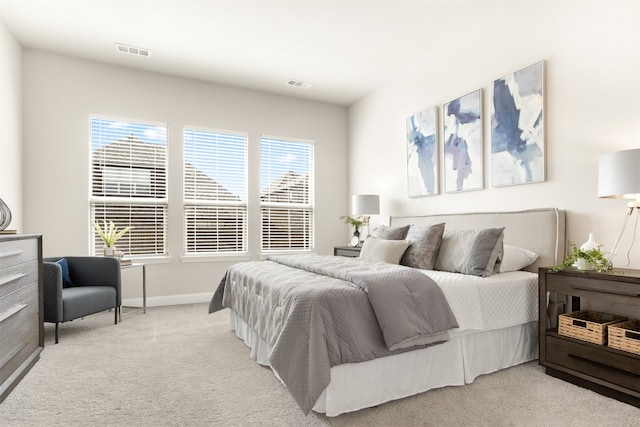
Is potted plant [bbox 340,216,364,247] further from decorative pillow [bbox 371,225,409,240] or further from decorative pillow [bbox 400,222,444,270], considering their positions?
Result: decorative pillow [bbox 400,222,444,270]

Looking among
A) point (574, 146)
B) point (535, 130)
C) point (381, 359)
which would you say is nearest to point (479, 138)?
point (535, 130)

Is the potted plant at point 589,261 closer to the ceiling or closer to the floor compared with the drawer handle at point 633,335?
closer to the ceiling

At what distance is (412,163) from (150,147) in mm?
3297

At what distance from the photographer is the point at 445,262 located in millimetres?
3156

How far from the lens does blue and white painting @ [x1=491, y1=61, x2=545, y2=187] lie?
3158 mm

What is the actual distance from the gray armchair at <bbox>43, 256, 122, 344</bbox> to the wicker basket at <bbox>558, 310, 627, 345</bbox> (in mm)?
3870

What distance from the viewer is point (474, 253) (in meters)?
2.83

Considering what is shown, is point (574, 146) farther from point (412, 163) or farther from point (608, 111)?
point (412, 163)

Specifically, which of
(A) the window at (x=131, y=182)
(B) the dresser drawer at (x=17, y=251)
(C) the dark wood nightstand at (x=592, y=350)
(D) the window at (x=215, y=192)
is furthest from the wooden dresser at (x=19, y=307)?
(C) the dark wood nightstand at (x=592, y=350)

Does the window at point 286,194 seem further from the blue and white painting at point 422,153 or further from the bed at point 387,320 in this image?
the bed at point 387,320

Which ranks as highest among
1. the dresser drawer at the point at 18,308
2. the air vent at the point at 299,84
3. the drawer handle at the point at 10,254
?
the air vent at the point at 299,84

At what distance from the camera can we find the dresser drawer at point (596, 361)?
208 centimetres

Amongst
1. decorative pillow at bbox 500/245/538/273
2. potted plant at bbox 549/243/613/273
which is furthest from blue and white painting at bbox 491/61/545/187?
potted plant at bbox 549/243/613/273

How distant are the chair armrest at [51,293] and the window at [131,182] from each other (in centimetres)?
134
